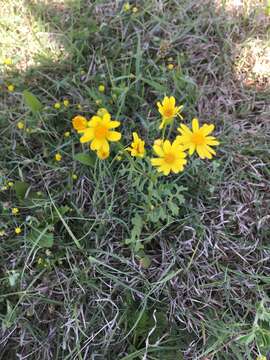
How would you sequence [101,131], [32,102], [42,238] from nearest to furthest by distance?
[101,131]
[42,238]
[32,102]

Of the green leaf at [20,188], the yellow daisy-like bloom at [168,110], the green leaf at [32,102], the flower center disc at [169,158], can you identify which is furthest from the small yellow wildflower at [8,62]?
the flower center disc at [169,158]

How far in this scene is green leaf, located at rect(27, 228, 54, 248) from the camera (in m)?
1.51

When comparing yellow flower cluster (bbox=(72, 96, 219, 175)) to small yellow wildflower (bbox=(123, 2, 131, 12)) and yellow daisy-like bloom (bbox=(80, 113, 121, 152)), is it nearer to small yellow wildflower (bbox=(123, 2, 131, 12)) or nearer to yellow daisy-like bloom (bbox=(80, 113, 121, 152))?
yellow daisy-like bloom (bbox=(80, 113, 121, 152))

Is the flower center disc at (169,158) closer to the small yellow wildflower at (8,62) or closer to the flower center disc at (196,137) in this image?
the flower center disc at (196,137)

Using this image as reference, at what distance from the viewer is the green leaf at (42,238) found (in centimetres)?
151

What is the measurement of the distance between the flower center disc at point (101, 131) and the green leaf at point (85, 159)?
0.29 meters

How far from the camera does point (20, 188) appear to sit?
5.25 ft

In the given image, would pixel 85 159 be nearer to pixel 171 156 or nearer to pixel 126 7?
pixel 171 156

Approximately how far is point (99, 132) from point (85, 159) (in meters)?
0.31

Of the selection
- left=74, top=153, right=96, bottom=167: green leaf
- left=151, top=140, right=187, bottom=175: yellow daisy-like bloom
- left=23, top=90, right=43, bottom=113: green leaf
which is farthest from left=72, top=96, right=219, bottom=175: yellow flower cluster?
left=23, top=90, right=43, bottom=113: green leaf

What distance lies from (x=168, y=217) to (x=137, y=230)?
0.41ft

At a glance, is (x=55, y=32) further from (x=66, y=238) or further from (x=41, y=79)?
(x=66, y=238)

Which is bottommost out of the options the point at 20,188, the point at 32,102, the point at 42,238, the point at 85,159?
the point at 42,238

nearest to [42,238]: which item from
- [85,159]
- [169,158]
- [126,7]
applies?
[85,159]
